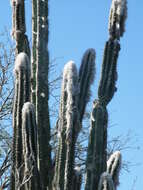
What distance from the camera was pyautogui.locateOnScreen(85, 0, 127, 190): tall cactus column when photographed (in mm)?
7694

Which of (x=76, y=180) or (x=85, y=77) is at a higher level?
(x=85, y=77)

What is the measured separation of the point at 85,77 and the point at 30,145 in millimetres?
1145

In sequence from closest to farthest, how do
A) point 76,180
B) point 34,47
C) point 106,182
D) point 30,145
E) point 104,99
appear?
point 106,182 < point 30,145 < point 76,180 < point 104,99 < point 34,47

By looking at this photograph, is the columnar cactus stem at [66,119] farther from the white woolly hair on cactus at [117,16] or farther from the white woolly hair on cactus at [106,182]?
the white woolly hair on cactus at [117,16]

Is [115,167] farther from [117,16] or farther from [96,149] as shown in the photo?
[117,16]

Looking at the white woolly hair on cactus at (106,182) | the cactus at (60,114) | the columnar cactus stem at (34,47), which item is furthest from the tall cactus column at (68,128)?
the columnar cactus stem at (34,47)

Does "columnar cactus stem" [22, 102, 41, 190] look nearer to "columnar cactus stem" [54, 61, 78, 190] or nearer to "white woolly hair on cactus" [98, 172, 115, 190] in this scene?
"columnar cactus stem" [54, 61, 78, 190]

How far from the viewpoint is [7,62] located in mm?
13445

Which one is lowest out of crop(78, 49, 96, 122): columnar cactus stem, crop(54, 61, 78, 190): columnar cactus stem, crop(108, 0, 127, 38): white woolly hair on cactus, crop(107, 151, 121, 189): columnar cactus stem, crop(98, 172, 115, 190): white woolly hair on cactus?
crop(98, 172, 115, 190): white woolly hair on cactus

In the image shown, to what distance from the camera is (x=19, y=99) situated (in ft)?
25.3

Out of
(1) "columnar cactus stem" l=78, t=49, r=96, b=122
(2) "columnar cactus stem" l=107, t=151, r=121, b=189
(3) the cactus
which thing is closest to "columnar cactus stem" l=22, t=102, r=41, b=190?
(3) the cactus

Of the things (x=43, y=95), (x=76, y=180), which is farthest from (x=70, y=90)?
(x=76, y=180)

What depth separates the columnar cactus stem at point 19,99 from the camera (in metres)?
7.63

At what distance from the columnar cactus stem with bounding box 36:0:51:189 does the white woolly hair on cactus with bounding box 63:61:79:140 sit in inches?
18.8
